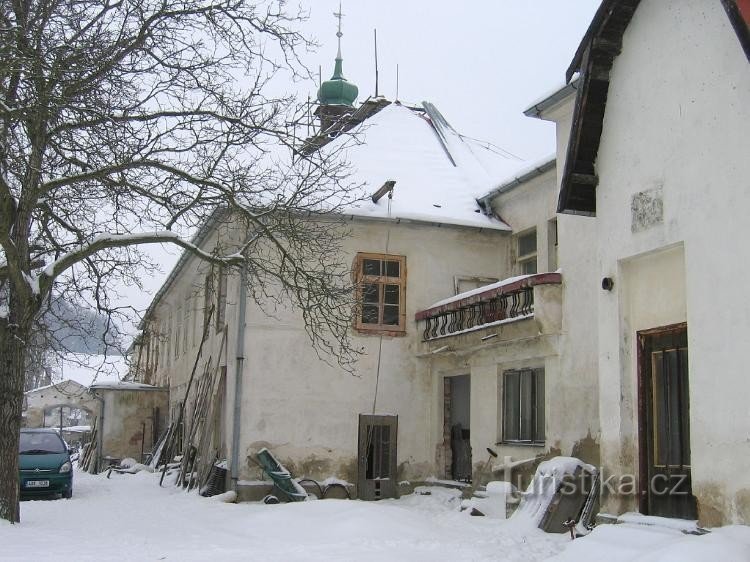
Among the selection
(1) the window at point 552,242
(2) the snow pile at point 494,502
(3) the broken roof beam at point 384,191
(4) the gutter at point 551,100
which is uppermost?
(4) the gutter at point 551,100

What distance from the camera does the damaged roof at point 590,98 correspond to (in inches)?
396

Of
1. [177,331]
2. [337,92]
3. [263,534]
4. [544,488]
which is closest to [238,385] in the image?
[263,534]

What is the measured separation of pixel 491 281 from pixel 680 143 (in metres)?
9.35

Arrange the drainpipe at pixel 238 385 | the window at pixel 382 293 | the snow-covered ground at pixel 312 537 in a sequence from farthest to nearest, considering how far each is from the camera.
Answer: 1. the window at pixel 382 293
2. the drainpipe at pixel 238 385
3. the snow-covered ground at pixel 312 537

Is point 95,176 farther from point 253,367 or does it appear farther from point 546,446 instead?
point 546,446

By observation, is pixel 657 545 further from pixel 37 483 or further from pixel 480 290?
pixel 37 483

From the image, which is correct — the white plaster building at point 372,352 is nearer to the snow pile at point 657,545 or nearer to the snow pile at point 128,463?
the snow pile at point 128,463

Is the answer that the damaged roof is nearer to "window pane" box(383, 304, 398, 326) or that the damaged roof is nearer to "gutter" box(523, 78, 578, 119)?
"gutter" box(523, 78, 578, 119)

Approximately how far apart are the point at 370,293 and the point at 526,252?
3328 millimetres

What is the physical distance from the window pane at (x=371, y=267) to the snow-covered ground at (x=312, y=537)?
16.2 feet

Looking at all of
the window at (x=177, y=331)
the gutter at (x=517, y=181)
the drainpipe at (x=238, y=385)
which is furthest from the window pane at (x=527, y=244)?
the window at (x=177, y=331)

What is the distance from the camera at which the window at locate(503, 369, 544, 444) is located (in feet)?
48.6

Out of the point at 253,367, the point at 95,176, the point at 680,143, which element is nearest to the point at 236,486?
the point at 253,367

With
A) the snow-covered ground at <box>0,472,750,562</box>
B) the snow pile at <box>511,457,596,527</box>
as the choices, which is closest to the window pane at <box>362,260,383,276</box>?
the snow-covered ground at <box>0,472,750,562</box>
